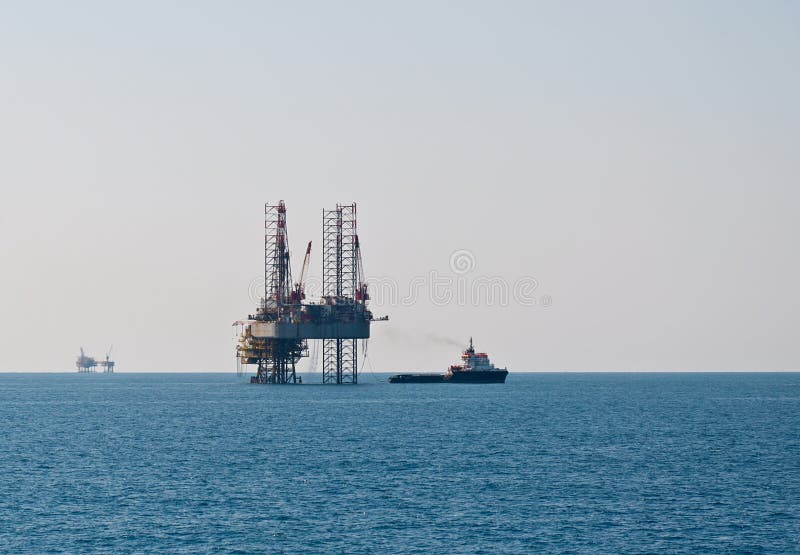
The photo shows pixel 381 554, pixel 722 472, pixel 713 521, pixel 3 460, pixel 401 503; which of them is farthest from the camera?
pixel 3 460

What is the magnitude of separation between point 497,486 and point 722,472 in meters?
19.8

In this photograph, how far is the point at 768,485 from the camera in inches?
3063

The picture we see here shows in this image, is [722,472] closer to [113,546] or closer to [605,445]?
[605,445]

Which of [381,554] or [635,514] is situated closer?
[381,554]

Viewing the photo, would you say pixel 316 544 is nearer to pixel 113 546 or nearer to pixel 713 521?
pixel 113 546

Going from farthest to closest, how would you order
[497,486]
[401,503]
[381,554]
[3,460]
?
1. [3,460]
2. [497,486]
3. [401,503]
4. [381,554]

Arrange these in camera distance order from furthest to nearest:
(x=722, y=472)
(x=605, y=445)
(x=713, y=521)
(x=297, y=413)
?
1. (x=297, y=413)
2. (x=605, y=445)
3. (x=722, y=472)
4. (x=713, y=521)

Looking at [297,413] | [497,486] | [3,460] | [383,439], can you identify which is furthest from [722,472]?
[297,413]

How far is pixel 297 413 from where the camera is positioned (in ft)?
491

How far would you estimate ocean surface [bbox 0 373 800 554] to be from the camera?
59.7m

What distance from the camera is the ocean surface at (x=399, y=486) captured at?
196 feet

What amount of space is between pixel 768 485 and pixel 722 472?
294 inches

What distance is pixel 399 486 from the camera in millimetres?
77250

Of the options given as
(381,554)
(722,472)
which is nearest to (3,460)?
(381,554)
